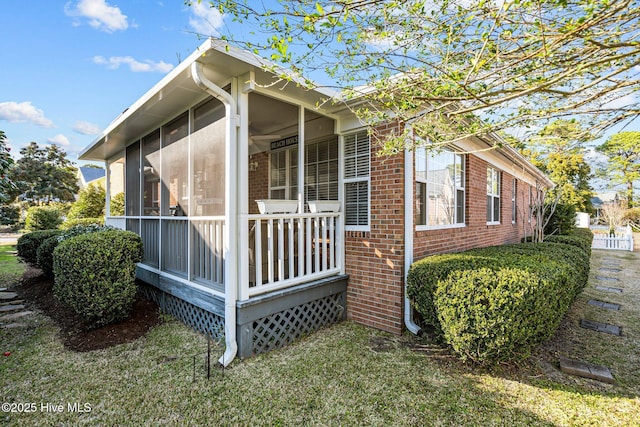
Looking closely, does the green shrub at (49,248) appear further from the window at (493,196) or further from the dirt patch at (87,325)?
the window at (493,196)

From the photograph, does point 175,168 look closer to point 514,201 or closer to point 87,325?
point 87,325

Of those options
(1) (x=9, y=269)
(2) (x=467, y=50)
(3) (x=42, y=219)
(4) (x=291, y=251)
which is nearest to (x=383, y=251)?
(4) (x=291, y=251)

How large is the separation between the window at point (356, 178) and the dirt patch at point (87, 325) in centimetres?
350

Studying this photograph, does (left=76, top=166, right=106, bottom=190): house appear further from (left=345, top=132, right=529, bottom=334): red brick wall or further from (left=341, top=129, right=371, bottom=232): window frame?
(left=345, top=132, right=529, bottom=334): red brick wall

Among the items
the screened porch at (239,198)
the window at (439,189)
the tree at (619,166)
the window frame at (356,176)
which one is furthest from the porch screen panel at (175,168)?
the tree at (619,166)

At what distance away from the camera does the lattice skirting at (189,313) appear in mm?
4086

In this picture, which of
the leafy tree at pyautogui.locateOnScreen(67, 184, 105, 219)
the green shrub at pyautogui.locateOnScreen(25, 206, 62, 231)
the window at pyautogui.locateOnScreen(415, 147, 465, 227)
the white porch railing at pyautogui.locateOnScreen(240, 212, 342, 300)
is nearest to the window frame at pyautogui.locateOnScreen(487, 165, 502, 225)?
A: the window at pyautogui.locateOnScreen(415, 147, 465, 227)

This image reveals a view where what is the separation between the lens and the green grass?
23.9ft

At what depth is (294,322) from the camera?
13.8 feet

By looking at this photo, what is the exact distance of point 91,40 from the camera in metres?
7.86

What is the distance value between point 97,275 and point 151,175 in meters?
2.41

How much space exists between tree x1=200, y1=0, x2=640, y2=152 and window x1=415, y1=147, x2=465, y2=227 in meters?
1.54

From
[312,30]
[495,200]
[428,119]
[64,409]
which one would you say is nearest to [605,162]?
[495,200]

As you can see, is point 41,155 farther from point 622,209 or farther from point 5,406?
point 622,209
